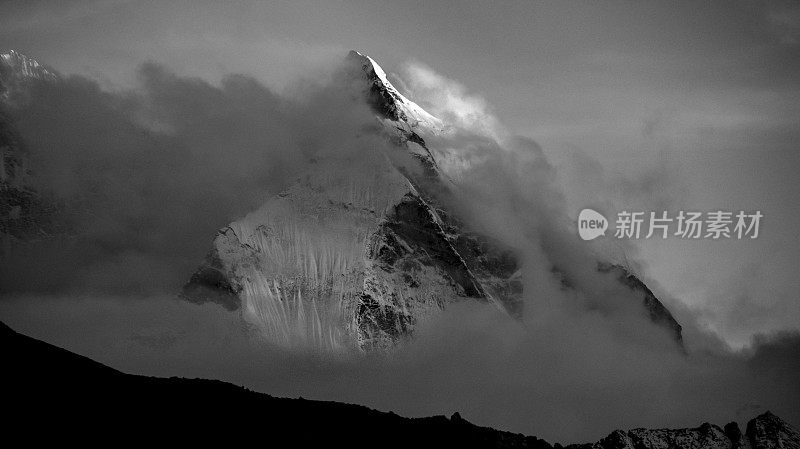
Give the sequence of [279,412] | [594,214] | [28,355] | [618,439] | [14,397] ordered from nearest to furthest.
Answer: [14,397] → [28,355] → [279,412] → [618,439] → [594,214]

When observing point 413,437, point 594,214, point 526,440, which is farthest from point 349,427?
point 594,214

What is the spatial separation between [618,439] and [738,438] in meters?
24.9

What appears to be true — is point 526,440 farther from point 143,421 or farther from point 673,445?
point 143,421

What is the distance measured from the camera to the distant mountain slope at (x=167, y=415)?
4710 inches

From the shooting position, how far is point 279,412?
139125 millimetres

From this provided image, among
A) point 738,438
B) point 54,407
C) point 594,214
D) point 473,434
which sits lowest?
point 54,407
